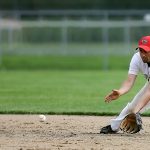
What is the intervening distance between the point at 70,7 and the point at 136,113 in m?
33.2

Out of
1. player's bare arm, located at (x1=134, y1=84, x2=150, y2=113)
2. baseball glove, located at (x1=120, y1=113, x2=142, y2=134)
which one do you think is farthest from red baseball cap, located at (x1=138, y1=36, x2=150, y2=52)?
baseball glove, located at (x1=120, y1=113, x2=142, y2=134)

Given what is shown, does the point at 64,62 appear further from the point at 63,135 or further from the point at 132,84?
the point at 132,84

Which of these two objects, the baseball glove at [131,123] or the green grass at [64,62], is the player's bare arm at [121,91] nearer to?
the baseball glove at [131,123]

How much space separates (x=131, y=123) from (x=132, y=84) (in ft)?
2.26

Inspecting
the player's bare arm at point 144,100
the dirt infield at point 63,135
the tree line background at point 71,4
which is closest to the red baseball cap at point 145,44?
the player's bare arm at point 144,100

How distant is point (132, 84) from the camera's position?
867 centimetres

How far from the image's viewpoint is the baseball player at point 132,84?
27.8 ft

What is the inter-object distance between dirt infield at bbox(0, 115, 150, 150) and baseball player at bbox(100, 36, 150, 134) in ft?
0.86

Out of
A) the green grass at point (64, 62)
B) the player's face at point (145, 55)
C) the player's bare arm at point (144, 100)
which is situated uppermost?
the player's face at point (145, 55)

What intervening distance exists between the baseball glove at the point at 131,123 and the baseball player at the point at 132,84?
0.06m

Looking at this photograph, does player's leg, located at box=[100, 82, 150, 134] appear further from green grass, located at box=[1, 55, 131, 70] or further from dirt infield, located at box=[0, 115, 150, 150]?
green grass, located at box=[1, 55, 131, 70]

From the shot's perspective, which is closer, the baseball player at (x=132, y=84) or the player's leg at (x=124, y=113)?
the baseball player at (x=132, y=84)

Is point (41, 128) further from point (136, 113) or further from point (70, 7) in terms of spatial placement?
point (70, 7)

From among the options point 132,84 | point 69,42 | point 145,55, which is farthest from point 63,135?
point 69,42
